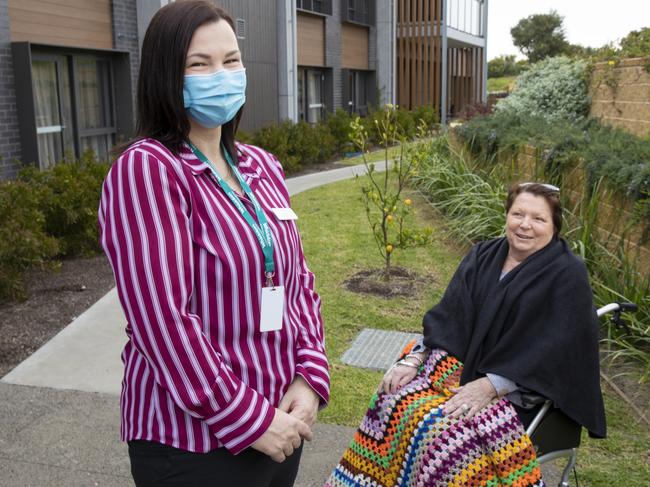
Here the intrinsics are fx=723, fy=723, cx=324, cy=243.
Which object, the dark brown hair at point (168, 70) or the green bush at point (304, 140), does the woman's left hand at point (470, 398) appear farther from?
the green bush at point (304, 140)

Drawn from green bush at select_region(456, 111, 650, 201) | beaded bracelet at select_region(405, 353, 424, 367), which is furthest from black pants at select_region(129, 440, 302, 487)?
green bush at select_region(456, 111, 650, 201)

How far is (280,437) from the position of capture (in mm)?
1846

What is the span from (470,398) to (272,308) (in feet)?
4.22

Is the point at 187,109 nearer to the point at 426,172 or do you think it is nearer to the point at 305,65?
the point at 426,172

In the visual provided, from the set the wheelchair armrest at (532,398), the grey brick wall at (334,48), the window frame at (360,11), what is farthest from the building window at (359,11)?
the wheelchair armrest at (532,398)

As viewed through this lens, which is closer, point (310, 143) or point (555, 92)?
point (555, 92)

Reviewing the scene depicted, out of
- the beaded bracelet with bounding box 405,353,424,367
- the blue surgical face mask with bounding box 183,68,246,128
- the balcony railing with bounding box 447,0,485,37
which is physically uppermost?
the balcony railing with bounding box 447,0,485,37

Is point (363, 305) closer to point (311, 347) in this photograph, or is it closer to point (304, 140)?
point (311, 347)

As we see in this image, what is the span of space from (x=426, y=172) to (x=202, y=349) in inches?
395

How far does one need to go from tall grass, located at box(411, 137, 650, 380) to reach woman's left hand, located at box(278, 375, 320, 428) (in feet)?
8.10

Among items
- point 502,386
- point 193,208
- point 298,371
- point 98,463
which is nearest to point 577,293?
point 502,386

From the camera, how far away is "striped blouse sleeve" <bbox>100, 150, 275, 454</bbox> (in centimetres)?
171

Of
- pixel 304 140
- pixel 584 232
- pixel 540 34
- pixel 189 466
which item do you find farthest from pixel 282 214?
pixel 540 34

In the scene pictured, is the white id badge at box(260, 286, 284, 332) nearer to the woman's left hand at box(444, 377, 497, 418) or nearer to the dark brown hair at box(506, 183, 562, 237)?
the woman's left hand at box(444, 377, 497, 418)
